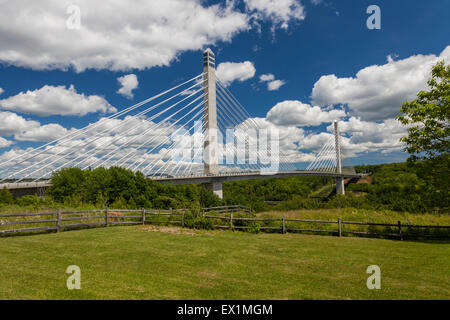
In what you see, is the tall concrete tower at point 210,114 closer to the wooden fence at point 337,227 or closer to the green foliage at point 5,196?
the green foliage at point 5,196

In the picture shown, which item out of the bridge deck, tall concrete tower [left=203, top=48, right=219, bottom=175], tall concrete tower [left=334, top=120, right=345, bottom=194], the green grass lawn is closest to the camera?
the green grass lawn

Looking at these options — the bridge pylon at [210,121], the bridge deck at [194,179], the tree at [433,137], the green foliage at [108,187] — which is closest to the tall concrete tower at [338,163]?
the bridge deck at [194,179]

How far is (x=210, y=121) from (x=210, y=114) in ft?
3.98

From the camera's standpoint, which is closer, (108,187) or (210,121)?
(108,187)

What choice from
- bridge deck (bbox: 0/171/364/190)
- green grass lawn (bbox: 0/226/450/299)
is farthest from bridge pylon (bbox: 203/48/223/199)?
green grass lawn (bbox: 0/226/450/299)

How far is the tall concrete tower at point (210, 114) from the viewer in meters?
40.6

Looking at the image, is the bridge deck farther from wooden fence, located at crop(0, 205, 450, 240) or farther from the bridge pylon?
wooden fence, located at crop(0, 205, 450, 240)

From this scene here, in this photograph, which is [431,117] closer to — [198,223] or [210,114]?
[198,223]

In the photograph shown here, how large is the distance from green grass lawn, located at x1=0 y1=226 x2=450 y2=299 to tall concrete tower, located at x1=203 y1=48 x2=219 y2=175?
2976cm

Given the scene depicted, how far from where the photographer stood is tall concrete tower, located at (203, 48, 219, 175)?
40.6 meters

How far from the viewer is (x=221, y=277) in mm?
6707

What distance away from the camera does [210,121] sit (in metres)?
A: 42.1

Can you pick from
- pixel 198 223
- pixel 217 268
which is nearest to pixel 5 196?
pixel 198 223
